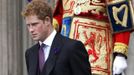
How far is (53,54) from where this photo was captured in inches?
173

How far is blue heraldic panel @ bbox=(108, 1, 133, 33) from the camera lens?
508cm

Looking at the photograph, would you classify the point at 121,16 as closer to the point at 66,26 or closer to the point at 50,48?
the point at 66,26

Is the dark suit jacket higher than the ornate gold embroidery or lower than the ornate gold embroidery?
lower

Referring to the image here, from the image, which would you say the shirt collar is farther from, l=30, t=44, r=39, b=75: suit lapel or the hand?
the hand

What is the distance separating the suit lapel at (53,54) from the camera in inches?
172

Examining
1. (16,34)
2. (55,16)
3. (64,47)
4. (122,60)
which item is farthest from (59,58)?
(16,34)

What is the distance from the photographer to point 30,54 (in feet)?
15.2

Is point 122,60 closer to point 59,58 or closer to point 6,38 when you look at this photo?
point 59,58

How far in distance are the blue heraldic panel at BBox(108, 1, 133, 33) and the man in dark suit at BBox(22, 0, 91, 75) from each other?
71 cm

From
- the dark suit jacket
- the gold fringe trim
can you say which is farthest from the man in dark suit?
the gold fringe trim

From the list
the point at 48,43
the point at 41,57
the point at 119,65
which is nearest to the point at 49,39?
the point at 48,43

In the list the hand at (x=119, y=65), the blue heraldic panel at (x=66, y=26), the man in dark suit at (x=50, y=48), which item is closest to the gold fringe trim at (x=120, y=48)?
the hand at (x=119, y=65)

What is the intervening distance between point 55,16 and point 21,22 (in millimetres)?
3064

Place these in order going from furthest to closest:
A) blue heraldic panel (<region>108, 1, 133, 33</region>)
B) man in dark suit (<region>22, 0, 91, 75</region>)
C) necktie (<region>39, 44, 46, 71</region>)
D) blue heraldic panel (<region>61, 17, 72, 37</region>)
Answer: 1. blue heraldic panel (<region>61, 17, 72, 37</region>)
2. blue heraldic panel (<region>108, 1, 133, 33</region>)
3. necktie (<region>39, 44, 46, 71</region>)
4. man in dark suit (<region>22, 0, 91, 75</region>)
